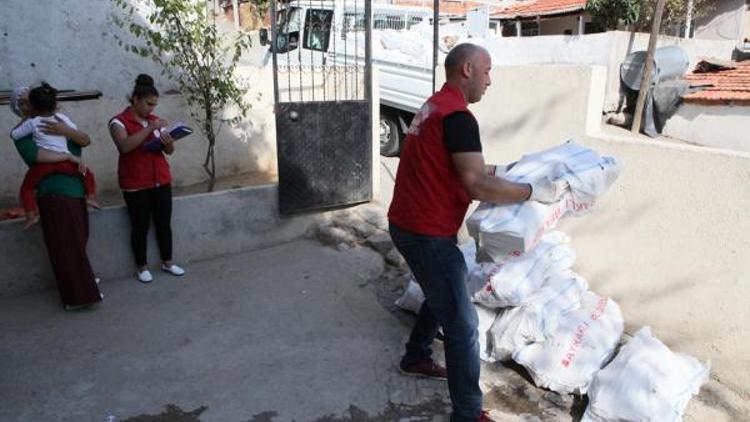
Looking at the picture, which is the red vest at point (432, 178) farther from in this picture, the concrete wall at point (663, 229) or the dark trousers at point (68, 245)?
the dark trousers at point (68, 245)

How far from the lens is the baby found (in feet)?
11.9

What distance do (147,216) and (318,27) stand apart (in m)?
4.41

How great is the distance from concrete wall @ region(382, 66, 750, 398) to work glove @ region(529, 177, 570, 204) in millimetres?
1193

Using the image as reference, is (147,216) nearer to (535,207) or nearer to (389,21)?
(535,207)

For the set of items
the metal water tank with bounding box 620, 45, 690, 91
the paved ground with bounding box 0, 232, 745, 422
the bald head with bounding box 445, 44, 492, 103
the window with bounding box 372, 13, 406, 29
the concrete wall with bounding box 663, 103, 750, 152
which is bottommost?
the paved ground with bounding box 0, 232, 745, 422

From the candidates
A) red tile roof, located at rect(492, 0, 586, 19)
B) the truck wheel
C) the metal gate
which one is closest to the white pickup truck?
the truck wheel

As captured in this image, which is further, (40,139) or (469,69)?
(40,139)

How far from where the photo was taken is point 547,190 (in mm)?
2508

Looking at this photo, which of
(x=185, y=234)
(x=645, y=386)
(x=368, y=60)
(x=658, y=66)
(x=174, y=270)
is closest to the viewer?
(x=645, y=386)

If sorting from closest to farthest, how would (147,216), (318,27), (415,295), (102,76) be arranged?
(415,295) < (147,216) < (102,76) < (318,27)

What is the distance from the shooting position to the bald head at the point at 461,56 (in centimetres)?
240

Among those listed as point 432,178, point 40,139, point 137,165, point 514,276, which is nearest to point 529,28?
point 137,165

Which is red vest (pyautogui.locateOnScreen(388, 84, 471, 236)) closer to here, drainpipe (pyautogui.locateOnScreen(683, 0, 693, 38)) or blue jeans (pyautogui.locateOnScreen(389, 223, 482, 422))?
blue jeans (pyautogui.locateOnScreen(389, 223, 482, 422))

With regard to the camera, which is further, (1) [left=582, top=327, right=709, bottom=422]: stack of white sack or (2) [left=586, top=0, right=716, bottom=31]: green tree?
(2) [left=586, top=0, right=716, bottom=31]: green tree
